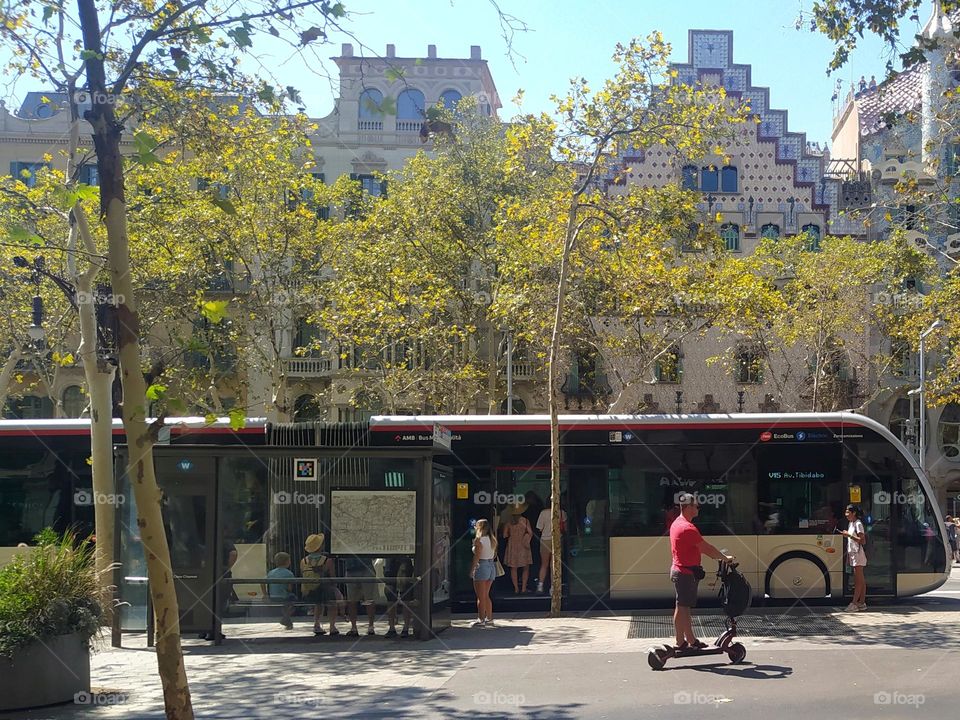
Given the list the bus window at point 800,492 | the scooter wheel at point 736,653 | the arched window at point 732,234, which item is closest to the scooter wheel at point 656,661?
the scooter wheel at point 736,653

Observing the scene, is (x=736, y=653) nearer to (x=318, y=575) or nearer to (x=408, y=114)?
(x=318, y=575)

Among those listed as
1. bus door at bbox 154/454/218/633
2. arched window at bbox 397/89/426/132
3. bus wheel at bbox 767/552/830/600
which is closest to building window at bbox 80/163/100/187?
bus door at bbox 154/454/218/633

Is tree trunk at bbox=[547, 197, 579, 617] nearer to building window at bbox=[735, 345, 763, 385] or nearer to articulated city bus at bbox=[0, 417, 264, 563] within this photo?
articulated city bus at bbox=[0, 417, 264, 563]

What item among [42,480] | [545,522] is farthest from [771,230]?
[42,480]

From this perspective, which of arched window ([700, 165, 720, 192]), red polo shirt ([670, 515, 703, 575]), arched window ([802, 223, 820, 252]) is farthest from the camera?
arched window ([700, 165, 720, 192])

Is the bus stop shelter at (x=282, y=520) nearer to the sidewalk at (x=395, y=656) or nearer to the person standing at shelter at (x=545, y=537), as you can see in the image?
the sidewalk at (x=395, y=656)

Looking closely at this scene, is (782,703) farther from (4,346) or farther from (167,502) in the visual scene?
(4,346)

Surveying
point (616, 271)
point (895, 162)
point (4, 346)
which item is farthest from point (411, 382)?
point (895, 162)

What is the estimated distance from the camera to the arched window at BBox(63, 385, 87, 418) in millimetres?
45562

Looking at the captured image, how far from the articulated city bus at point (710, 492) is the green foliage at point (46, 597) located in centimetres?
757

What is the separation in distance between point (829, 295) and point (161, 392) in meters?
31.5

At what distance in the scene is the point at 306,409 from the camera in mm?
44562

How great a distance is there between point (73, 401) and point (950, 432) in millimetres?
36734

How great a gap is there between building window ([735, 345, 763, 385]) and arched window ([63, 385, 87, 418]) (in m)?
25.6
